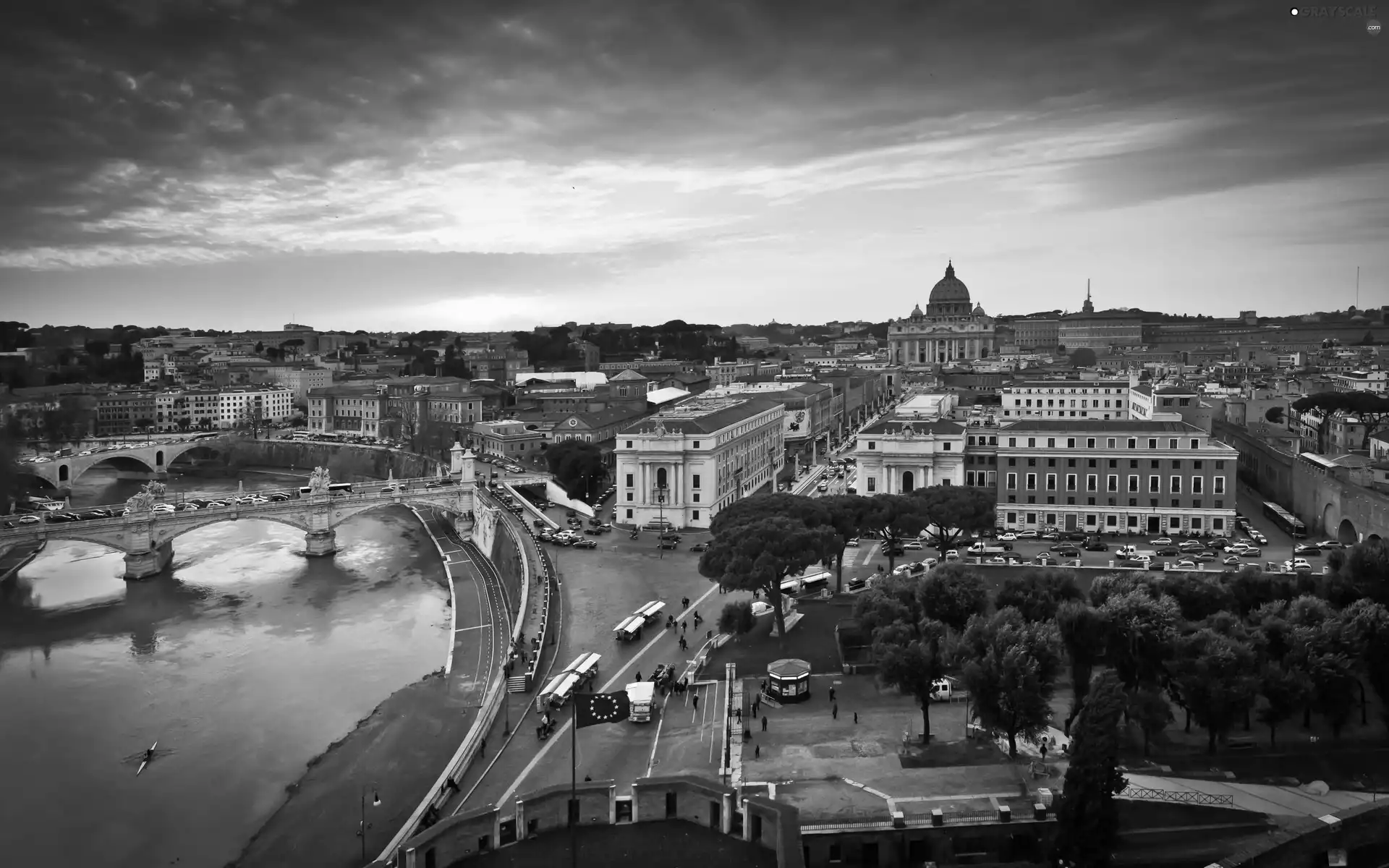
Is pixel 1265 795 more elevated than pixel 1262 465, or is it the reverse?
pixel 1262 465

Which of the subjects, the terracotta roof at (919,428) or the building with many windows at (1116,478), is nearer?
the building with many windows at (1116,478)

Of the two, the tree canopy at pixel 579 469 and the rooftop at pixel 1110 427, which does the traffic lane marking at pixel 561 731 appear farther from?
the tree canopy at pixel 579 469

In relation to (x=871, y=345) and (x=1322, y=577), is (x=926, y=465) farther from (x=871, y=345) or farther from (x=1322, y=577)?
(x=871, y=345)

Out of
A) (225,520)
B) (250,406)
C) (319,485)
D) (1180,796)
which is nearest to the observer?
(1180,796)

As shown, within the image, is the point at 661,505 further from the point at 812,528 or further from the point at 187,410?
the point at 187,410

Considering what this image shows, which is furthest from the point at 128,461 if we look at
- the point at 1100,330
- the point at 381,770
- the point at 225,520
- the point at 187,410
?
the point at 1100,330

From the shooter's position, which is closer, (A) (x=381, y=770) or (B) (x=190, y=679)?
(A) (x=381, y=770)

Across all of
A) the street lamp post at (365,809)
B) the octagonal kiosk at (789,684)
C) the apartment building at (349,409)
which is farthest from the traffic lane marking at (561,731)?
the apartment building at (349,409)
